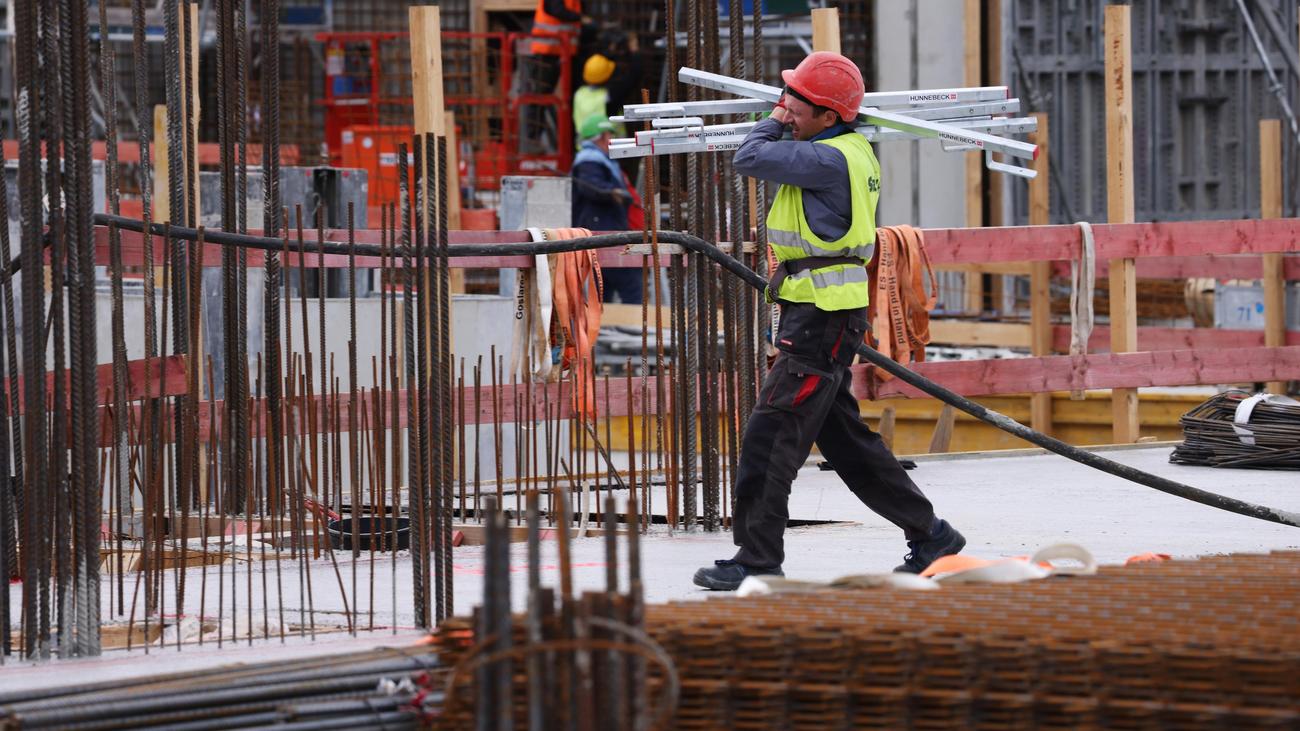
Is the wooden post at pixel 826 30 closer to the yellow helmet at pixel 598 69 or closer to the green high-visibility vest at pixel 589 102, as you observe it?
the green high-visibility vest at pixel 589 102

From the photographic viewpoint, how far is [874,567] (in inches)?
254

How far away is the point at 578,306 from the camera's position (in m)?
8.22

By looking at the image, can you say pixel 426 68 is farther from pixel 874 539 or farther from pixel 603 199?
pixel 603 199

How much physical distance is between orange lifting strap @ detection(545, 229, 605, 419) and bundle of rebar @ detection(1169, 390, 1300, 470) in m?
3.42

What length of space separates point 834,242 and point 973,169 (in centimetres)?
1217

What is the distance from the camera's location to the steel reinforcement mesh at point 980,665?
3.56 m

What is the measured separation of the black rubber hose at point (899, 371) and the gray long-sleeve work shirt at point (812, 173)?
57 centimetres

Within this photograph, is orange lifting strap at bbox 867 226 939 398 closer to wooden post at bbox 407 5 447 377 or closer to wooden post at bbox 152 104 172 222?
wooden post at bbox 407 5 447 377

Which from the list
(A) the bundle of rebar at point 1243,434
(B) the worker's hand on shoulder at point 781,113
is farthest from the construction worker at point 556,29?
(B) the worker's hand on shoulder at point 781,113

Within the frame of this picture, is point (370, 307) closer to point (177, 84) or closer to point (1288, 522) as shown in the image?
point (177, 84)

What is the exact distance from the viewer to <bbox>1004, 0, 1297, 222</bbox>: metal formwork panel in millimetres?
18734

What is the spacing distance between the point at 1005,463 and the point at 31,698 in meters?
6.88

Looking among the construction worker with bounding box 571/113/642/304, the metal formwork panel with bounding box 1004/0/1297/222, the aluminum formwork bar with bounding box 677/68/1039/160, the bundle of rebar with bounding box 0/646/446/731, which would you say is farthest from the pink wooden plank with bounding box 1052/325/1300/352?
the bundle of rebar with bounding box 0/646/446/731

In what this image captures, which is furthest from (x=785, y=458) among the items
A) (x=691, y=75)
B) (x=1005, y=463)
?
(x=1005, y=463)
